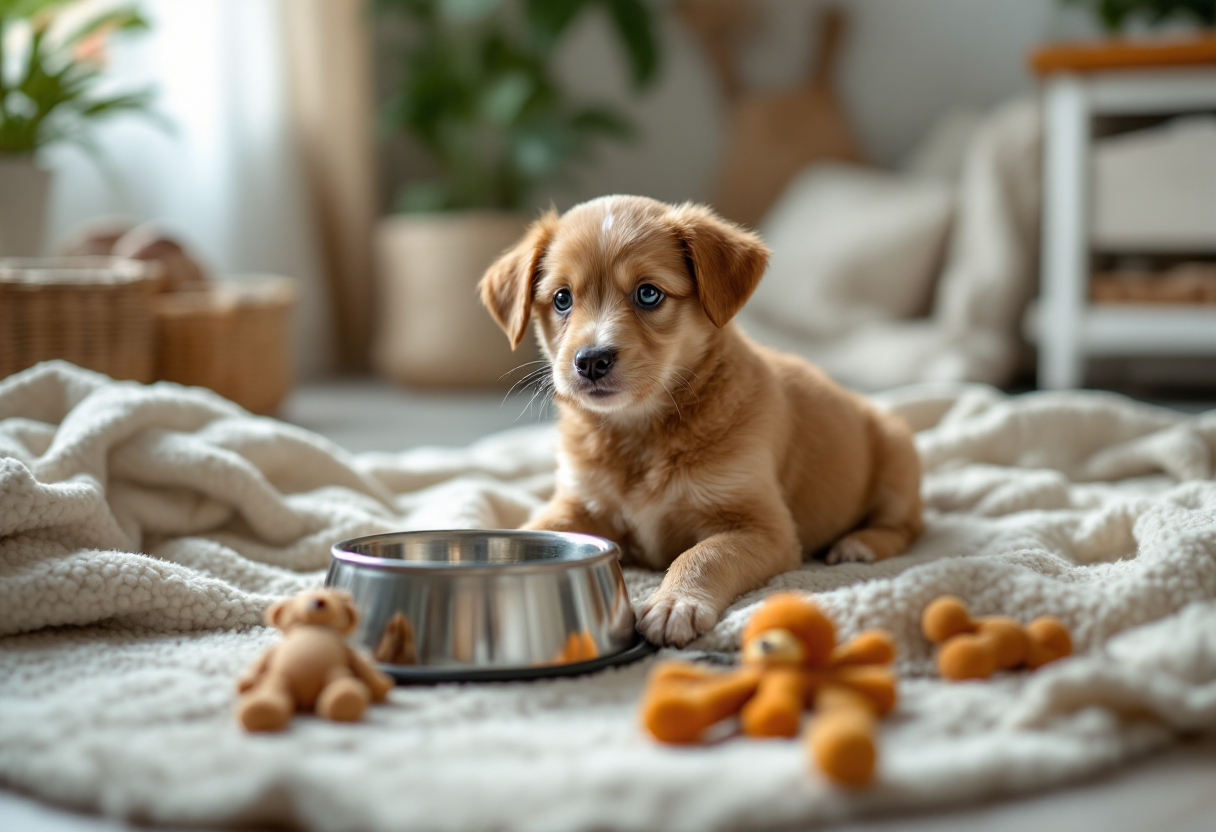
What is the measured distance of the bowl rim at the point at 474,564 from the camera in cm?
137

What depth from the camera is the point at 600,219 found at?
187cm

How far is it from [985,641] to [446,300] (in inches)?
140

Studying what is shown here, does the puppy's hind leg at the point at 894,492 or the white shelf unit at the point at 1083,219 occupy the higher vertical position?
the white shelf unit at the point at 1083,219

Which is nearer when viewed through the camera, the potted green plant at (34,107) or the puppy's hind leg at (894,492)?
the puppy's hind leg at (894,492)

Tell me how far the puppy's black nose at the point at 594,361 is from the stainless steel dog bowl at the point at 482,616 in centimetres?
34

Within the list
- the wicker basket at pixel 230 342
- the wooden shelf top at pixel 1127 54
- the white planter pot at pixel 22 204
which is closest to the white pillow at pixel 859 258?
the wooden shelf top at pixel 1127 54

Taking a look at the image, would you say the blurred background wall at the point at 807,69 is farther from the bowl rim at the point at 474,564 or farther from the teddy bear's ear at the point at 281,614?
the teddy bear's ear at the point at 281,614

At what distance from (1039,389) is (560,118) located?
210cm

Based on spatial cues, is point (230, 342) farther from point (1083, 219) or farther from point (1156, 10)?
point (1156, 10)

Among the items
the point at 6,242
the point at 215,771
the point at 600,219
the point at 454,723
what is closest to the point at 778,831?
the point at 454,723

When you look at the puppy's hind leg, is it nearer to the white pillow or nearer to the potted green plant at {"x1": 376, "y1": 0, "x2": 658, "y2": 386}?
the white pillow

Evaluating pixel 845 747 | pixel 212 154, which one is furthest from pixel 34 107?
pixel 845 747

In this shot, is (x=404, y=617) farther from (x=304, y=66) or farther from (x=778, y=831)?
(x=304, y=66)

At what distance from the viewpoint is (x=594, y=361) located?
174cm
